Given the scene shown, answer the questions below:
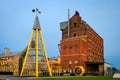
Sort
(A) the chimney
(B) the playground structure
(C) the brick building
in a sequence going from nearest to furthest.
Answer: (B) the playground structure, (C) the brick building, (A) the chimney

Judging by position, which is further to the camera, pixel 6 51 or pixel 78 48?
pixel 6 51

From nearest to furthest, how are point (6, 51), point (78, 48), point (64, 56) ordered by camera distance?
Result: point (78, 48) < point (64, 56) < point (6, 51)

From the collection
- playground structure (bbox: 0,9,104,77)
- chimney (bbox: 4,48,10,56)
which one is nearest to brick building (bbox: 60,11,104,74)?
playground structure (bbox: 0,9,104,77)

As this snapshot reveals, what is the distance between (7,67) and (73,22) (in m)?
29.7

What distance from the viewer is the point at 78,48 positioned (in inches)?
2479

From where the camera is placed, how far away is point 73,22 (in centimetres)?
7175

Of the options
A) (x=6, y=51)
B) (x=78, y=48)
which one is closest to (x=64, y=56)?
(x=78, y=48)

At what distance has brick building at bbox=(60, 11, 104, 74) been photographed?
206 feet

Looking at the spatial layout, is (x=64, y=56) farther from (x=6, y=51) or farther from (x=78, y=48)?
(x=6, y=51)

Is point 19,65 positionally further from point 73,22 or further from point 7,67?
point 73,22

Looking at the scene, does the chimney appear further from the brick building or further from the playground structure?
the brick building

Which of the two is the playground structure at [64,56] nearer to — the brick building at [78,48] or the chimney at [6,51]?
the brick building at [78,48]

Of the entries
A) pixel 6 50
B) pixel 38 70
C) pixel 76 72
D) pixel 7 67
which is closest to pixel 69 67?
pixel 76 72

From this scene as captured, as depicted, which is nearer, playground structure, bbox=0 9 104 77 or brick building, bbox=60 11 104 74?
playground structure, bbox=0 9 104 77
